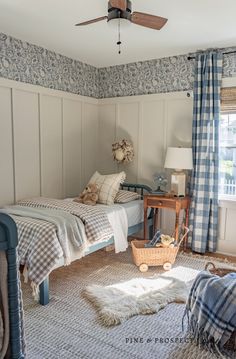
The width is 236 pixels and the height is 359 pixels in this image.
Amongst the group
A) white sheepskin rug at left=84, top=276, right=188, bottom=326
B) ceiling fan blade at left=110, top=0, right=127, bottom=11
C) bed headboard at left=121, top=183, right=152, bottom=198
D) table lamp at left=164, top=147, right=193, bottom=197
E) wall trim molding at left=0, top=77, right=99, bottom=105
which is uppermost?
ceiling fan blade at left=110, top=0, right=127, bottom=11

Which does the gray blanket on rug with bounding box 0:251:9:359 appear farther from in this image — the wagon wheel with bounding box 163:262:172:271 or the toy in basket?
the wagon wheel with bounding box 163:262:172:271

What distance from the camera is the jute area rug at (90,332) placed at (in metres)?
2.04

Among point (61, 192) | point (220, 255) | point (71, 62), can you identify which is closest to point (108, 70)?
point (71, 62)

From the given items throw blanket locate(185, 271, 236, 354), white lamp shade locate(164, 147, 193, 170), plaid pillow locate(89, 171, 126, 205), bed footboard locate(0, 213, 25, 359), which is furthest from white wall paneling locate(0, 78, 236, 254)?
bed footboard locate(0, 213, 25, 359)

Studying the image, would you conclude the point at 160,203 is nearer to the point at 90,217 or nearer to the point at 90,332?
the point at 90,217

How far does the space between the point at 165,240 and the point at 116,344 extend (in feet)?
4.79

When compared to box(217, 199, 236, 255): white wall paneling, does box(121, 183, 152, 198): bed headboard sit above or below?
above

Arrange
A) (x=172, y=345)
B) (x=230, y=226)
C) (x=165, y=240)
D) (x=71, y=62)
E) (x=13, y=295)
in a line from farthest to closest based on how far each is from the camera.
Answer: (x=71, y=62) → (x=230, y=226) → (x=165, y=240) → (x=172, y=345) → (x=13, y=295)

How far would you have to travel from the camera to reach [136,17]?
2387mm

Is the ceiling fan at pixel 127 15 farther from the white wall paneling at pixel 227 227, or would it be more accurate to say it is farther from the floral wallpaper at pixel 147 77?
the white wall paneling at pixel 227 227

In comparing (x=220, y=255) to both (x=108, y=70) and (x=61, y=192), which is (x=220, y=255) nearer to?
(x=61, y=192)

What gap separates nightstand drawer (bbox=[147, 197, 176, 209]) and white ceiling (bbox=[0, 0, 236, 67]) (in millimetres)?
1891

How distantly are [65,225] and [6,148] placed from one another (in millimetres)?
1375

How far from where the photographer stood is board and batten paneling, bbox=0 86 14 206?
3537 mm
